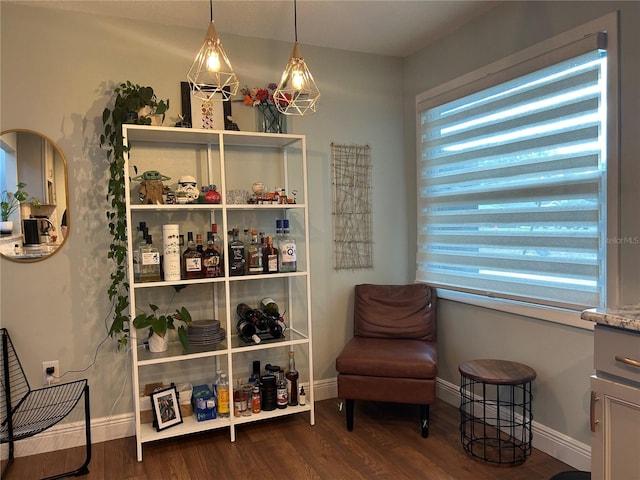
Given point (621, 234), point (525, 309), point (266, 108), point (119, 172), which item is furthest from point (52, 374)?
point (621, 234)

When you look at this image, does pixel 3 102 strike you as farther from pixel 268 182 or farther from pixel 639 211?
pixel 639 211

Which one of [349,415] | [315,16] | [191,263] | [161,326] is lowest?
[349,415]

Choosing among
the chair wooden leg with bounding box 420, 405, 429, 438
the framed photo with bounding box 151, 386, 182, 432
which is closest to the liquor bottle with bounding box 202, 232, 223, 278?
the framed photo with bounding box 151, 386, 182, 432

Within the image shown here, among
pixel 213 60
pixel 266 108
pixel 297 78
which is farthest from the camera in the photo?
pixel 266 108

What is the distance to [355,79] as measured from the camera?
3459mm

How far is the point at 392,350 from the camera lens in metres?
2.88

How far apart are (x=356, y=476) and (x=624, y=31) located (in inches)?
94.8

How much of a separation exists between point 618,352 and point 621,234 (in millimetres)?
792

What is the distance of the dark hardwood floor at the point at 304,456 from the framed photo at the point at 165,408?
15 centimetres

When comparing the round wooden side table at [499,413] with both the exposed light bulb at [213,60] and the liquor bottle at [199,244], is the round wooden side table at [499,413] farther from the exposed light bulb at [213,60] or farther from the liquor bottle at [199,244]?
the exposed light bulb at [213,60]

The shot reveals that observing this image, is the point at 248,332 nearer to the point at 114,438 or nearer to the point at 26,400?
the point at 114,438

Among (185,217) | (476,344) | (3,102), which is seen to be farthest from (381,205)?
(3,102)

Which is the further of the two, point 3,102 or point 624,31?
point 3,102

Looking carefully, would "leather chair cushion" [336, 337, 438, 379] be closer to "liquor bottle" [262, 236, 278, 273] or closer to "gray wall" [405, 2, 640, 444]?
"gray wall" [405, 2, 640, 444]
